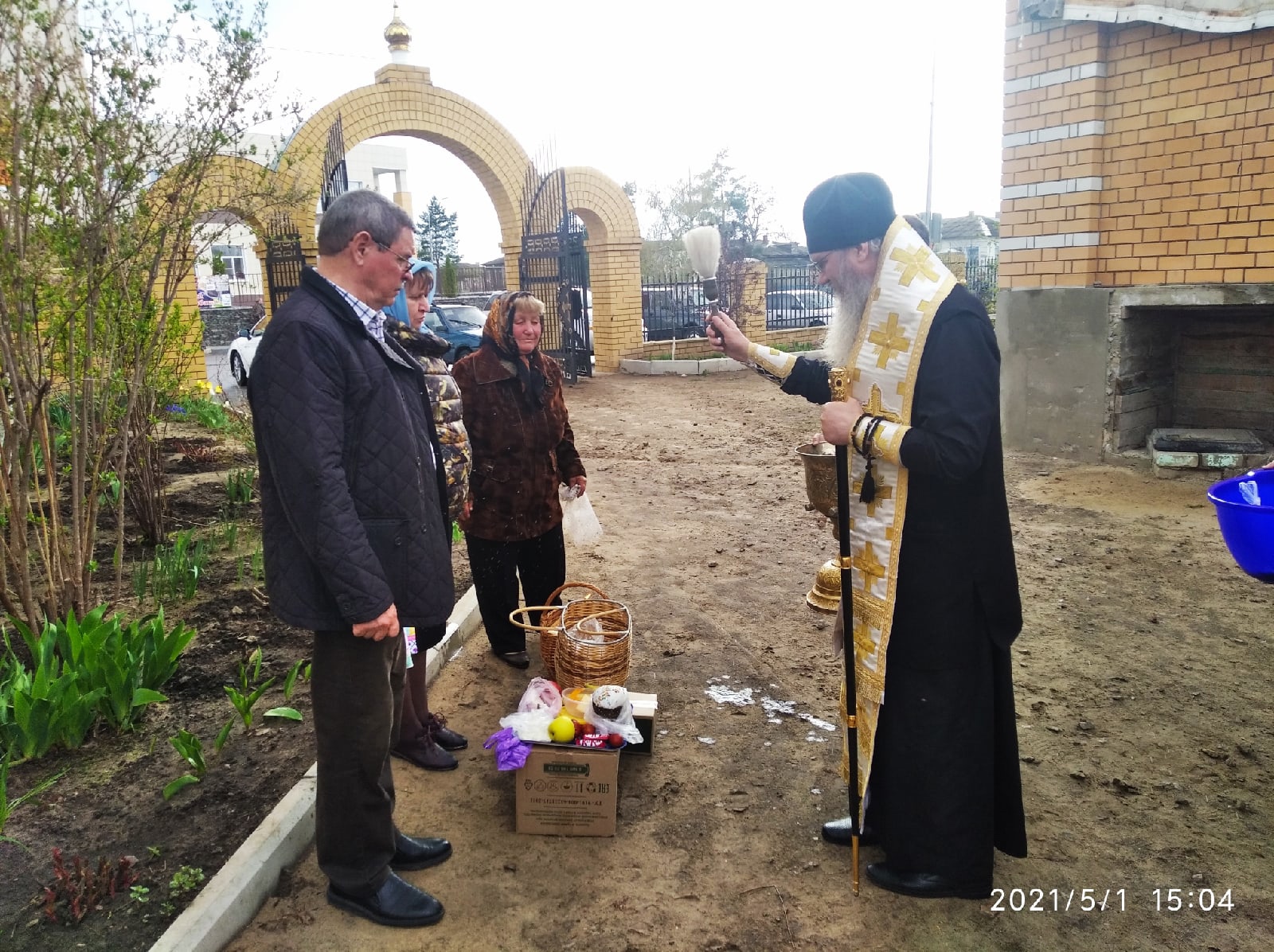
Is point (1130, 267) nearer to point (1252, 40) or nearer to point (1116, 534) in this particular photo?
point (1252, 40)

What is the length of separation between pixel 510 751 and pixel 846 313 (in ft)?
5.88

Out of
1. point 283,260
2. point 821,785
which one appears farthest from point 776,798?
point 283,260

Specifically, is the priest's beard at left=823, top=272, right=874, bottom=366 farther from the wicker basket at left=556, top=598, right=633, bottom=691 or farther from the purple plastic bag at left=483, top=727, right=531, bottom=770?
the purple plastic bag at left=483, top=727, right=531, bottom=770

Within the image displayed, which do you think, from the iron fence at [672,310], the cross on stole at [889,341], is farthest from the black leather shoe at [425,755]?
the iron fence at [672,310]

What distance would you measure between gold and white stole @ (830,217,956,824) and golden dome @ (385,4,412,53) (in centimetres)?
1482

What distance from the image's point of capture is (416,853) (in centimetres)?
291

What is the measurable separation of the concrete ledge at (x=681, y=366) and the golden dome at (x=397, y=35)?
663cm

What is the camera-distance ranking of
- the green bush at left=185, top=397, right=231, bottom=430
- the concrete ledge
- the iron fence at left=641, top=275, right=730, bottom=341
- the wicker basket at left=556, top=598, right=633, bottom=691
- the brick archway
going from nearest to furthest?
the wicker basket at left=556, top=598, right=633, bottom=691
the green bush at left=185, top=397, right=231, bottom=430
the brick archway
the concrete ledge
the iron fence at left=641, top=275, right=730, bottom=341

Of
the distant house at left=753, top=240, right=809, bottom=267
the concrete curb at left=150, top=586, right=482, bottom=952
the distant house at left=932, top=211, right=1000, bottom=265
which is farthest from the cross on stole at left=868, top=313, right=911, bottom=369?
the distant house at left=932, top=211, right=1000, bottom=265

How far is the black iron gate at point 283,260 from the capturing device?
45.2ft

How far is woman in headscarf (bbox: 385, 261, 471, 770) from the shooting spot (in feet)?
11.3

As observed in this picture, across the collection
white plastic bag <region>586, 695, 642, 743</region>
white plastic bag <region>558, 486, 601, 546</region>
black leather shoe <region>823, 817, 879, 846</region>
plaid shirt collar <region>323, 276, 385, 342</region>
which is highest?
plaid shirt collar <region>323, 276, 385, 342</region>

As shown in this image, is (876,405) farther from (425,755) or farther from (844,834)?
(425,755)

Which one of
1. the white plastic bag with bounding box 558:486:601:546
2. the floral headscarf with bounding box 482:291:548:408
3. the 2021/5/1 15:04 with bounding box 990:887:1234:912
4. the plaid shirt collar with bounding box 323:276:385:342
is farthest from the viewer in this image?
the white plastic bag with bounding box 558:486:601:546
